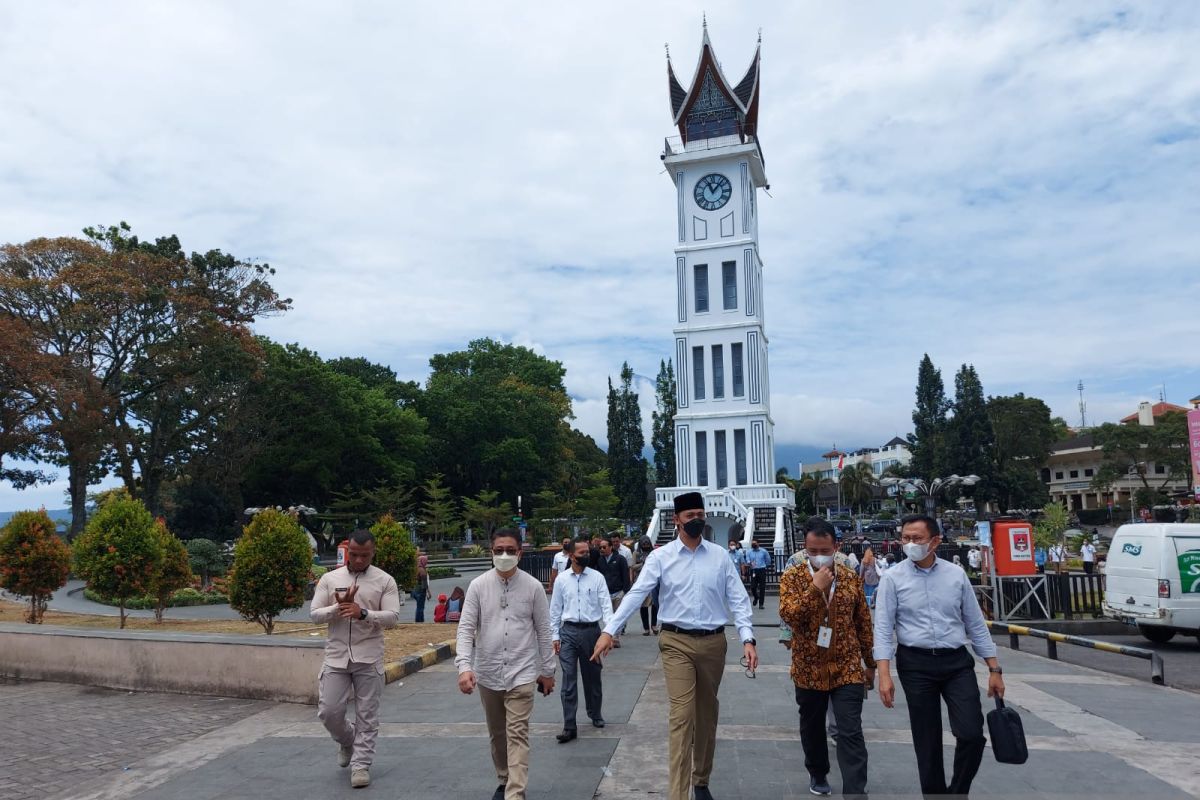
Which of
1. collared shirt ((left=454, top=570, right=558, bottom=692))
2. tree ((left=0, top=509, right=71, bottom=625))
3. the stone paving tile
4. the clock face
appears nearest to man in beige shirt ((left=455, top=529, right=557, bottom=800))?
collared shirt ((left=454, top=570, right=558, bottom=692))

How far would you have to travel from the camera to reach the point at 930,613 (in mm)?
4668

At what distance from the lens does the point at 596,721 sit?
7.21 m

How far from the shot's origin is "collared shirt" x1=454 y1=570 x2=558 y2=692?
5164 millimetres

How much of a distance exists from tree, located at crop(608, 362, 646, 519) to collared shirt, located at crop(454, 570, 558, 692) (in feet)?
157

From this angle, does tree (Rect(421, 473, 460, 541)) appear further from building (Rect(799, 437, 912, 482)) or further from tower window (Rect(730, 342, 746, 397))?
building (Rect(799, 437, 912, 482))

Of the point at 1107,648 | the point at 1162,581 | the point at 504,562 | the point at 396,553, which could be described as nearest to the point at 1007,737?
the point at 504,562

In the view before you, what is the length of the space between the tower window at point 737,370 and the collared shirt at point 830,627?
110 ft

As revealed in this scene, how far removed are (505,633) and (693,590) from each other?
1.20m

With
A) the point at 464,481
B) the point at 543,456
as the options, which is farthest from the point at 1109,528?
the point at 464,481

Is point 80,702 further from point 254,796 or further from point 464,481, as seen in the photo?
point 464,481

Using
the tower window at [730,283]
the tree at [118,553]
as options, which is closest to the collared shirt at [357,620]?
the tree at [118,553]

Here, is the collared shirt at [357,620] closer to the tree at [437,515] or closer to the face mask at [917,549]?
the face mask at [917,549]

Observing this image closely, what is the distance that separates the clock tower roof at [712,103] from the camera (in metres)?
41.1

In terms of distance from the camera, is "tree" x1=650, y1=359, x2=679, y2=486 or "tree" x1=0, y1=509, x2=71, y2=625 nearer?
"tree" x1=0, y1=509, x2=71, y2=625
